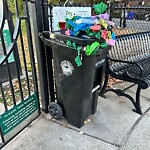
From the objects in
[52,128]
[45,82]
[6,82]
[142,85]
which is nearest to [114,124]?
[142,85]

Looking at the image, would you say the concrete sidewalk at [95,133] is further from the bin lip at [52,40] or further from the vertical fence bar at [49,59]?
the bin lip at [52,40]

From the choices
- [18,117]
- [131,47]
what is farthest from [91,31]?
[131,47]

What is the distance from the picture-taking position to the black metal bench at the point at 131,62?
2508 mm

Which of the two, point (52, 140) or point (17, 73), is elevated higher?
point (17, 73)

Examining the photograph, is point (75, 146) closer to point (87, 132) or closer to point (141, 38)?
point (87, 132)

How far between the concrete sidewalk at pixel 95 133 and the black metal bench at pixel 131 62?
0.31 metres

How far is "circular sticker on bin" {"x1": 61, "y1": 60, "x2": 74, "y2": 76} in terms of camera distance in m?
1.99

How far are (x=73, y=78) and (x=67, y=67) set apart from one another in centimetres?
14

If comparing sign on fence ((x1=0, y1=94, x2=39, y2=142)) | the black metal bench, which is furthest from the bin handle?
the black metal bench

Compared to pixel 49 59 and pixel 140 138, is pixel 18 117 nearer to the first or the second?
pixel 49 59

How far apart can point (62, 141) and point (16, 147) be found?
0.52 metres

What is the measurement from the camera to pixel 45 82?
2.44 metres

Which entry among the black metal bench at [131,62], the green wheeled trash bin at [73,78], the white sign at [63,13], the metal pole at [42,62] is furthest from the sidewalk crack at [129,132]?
the white sign at [63,13]

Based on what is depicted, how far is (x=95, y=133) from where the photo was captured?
2275 millimetres
